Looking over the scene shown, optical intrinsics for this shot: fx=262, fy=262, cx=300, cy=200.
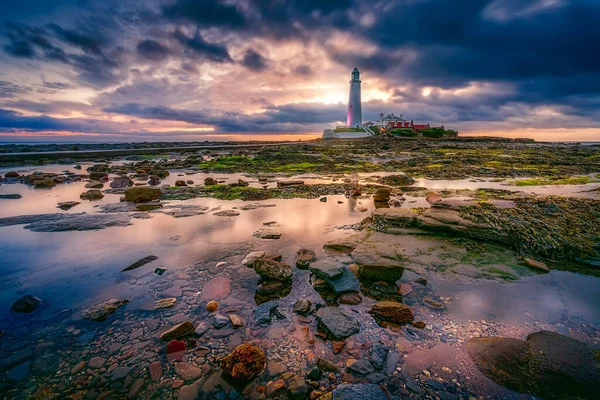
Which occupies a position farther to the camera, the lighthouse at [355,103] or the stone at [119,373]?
the lighthouse at [355,103]

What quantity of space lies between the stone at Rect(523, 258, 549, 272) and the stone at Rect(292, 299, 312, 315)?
4.74m

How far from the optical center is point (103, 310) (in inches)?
161

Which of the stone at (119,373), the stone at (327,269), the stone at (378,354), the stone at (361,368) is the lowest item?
the stone at (361,368)

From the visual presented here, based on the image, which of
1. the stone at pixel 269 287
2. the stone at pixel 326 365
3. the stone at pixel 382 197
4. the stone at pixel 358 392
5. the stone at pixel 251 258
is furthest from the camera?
the stone at pixel 382 197

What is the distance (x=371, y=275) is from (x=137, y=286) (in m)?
4.38

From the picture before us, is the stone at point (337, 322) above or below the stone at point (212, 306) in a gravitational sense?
below

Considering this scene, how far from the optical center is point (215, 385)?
9.57 feet

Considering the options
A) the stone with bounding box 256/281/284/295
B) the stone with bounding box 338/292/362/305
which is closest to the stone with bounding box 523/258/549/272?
the stone with bounding box 338/292/362/305

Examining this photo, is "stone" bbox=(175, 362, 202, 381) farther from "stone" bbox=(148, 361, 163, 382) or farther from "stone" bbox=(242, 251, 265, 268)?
"stone" bbox=(242, 251, 265, 268)

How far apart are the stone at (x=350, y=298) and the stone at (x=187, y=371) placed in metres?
2.32

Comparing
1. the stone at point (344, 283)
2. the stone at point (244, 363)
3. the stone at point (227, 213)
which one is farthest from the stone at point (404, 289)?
the stone at point (227, 213)

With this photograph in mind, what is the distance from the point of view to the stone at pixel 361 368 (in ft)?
10.1

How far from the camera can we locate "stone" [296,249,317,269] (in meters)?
5.55

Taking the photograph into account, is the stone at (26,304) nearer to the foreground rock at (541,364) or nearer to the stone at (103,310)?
the stone at (103,310)
